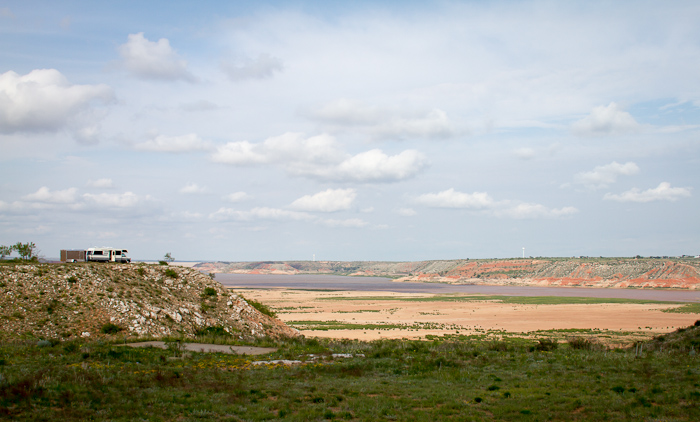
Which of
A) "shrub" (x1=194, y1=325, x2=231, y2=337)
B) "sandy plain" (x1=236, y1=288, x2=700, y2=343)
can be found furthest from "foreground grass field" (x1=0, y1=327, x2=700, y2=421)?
"sandy plain" (x1=236, y1=288, x2=700, y2=343)

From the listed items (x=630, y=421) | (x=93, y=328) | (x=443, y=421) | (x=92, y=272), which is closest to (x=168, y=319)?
(x=93, y=328)

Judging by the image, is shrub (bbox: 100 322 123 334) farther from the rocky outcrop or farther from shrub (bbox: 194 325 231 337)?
shrub (bbox: 194 325 231 337)

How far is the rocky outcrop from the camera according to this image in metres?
26.1

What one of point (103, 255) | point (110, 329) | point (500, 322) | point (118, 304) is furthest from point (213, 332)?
point (500, 322)

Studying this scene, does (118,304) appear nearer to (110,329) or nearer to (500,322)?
(110,329)

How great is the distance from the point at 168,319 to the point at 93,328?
14.6 feet

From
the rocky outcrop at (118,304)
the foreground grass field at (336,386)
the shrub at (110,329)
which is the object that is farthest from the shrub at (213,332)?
the foreground grass field at (336,386)

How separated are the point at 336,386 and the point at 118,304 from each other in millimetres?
18971

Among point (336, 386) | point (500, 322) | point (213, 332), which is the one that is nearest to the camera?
point (336, 386)

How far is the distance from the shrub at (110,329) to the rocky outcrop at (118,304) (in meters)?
0.05

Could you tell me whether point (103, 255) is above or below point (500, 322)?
above

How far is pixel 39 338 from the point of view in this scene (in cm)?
2414

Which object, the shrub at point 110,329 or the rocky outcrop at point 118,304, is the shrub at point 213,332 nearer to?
the rocky outcrop at point 118,304

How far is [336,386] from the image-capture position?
15.9 meters
